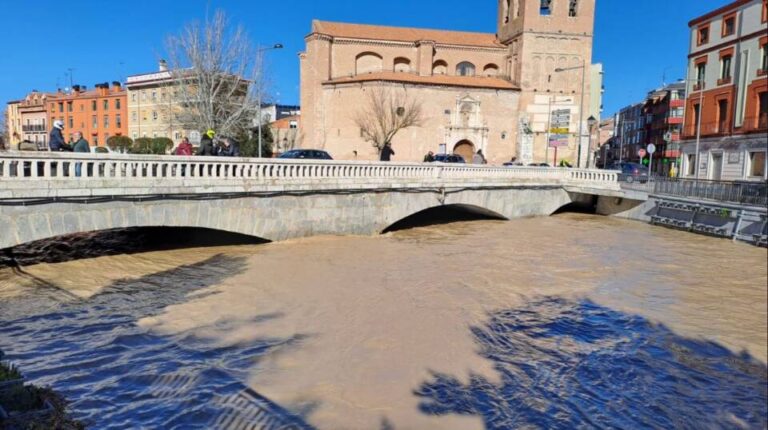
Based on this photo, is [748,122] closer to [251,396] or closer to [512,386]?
[512,386]

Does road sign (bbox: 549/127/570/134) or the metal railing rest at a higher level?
road sign (bbox: 549/127/570/134)

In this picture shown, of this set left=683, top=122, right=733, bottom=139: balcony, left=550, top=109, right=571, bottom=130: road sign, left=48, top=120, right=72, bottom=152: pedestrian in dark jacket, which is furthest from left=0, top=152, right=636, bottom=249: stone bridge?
left=550, top=109, right=571, bottom=130: road sign

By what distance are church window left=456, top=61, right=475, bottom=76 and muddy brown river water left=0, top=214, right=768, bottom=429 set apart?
124ft

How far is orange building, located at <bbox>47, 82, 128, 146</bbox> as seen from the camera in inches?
2603

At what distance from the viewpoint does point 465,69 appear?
162ft

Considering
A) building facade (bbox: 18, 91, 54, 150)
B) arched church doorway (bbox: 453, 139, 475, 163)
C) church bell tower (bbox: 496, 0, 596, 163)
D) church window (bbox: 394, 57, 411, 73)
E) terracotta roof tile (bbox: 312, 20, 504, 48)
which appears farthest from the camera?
building facade (bbox: 18, 91, 54, 150)

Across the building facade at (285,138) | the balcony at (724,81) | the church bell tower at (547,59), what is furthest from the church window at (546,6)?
the balcony at (724,81)

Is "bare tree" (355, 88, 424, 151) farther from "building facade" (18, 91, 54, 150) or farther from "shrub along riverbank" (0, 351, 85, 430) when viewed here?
"building facade" (18, 91, 54, 150)

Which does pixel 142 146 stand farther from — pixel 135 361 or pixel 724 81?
pixel 724 81

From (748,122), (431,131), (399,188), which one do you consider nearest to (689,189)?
(399,188)

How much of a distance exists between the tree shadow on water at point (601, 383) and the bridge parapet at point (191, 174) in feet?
26.5

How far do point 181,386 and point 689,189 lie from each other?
14.9 metres

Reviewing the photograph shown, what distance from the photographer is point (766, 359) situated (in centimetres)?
194

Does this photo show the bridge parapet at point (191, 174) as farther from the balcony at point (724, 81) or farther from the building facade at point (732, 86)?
the balcony at point (724, 81)
